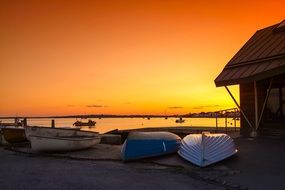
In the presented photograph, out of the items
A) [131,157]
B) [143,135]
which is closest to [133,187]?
[131,157]

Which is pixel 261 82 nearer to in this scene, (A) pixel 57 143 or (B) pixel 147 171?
(B) pixel 147 171

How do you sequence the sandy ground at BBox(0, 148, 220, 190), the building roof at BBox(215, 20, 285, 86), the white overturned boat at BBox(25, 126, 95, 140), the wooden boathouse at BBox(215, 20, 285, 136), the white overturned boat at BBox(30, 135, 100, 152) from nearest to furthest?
the sandy ground at BBox(0, 148, 220, 190) < the building roof at BBox(215, 20, 285, 86) < the wooden boathouse at BBox(215, 20, 285, 136) < the white overturned boat at BBox(30, 135, 100, 152) < the white overturned boat at BBox(25, 126, 95, 140)

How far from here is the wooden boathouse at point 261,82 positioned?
20.6 m

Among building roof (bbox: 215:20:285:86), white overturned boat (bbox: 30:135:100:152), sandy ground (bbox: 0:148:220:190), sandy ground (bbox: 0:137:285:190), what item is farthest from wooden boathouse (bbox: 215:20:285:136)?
white overturned boat (bbox: 30:135:100:152)

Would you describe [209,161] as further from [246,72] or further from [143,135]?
[246,72]

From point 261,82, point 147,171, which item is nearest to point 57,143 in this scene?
point 147,171

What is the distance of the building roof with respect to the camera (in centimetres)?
2004

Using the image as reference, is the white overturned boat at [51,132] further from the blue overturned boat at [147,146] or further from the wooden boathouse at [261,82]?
the wooden boathouse at [261,82]

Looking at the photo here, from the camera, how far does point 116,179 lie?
1322 centimetres

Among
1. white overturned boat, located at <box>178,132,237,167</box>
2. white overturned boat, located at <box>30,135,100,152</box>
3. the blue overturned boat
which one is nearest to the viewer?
white overturned boat, located at <box>178,132,237,167</box>

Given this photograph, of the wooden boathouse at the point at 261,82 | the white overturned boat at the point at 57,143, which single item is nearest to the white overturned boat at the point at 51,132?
the white overturned boat at the point at 57,143

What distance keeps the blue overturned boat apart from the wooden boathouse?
5.21 metres

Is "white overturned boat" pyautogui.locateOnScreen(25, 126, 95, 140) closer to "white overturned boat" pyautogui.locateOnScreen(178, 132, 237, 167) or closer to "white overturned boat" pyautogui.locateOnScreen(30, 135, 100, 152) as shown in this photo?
"white overturned boat" pyautogui.locateOnScreen(30, 135, 100, 152)

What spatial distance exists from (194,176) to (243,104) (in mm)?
10907
